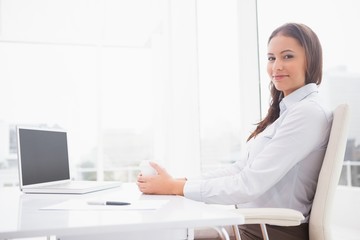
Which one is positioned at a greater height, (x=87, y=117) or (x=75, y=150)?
(x=87, y=117)

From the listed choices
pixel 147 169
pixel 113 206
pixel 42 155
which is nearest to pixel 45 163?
pixel 42 155

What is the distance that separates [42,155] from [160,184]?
646 millimetres

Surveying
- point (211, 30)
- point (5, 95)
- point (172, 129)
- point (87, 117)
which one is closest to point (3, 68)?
point (5, 95)

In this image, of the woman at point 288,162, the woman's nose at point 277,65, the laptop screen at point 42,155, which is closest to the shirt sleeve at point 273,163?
the woman at point 288,162

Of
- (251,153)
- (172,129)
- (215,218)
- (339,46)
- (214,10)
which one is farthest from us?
(172,129)

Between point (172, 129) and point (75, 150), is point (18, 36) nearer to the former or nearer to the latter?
point (75, 150)

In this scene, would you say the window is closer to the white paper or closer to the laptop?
the laptop

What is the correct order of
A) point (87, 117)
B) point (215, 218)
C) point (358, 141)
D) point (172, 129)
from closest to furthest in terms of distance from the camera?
point (215, 218), point (358, 141), point (172, 129), point (87, 117)

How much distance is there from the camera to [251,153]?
1.55m

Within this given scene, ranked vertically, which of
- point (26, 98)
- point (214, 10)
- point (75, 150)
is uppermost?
point (214, 10)

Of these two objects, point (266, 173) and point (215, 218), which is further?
point (266, 173)

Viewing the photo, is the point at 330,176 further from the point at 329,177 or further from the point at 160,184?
the point at 160,184

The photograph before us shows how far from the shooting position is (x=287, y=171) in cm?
130

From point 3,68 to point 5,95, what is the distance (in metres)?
0.33
